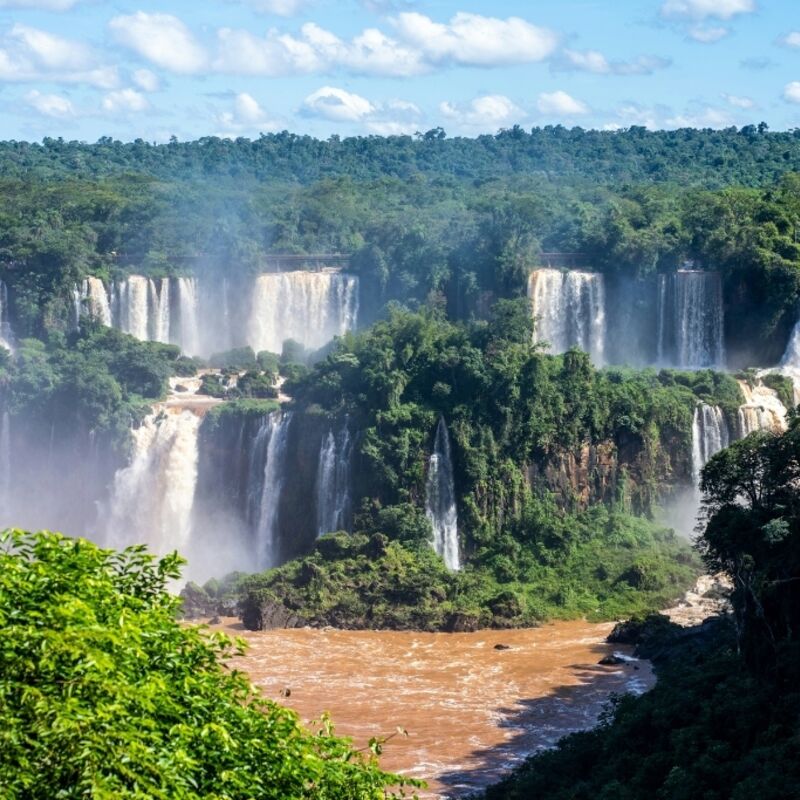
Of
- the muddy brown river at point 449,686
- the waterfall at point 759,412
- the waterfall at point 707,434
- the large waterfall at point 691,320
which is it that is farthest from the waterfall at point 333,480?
the large waterfall at point 691,320

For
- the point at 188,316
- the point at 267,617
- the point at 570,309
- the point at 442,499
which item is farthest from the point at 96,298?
the point at 267,617

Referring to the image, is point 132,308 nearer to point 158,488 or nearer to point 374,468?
point 158,488

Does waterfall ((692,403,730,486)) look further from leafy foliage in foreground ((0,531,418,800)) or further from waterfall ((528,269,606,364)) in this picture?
leafy foliage in foreground ((0,531,418,800))

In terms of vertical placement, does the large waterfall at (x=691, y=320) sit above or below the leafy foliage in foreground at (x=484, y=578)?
above

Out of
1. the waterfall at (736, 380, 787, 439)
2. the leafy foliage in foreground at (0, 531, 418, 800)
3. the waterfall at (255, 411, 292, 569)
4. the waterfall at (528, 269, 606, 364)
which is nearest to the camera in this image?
the leafy foliage in foreground at (0, 531, 418, 800)

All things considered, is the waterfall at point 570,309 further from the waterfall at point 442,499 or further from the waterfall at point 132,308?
the waterfall at point 132,308

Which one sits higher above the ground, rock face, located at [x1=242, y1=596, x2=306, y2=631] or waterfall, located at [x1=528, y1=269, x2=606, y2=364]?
waterfall, located at [x1=528, y1=269, x2=606, y2=364]


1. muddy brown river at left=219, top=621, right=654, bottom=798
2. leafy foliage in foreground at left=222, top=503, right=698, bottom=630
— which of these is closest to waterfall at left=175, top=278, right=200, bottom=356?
leafy foliage in foreground at left=222, top=503, right=698, bottom=630
